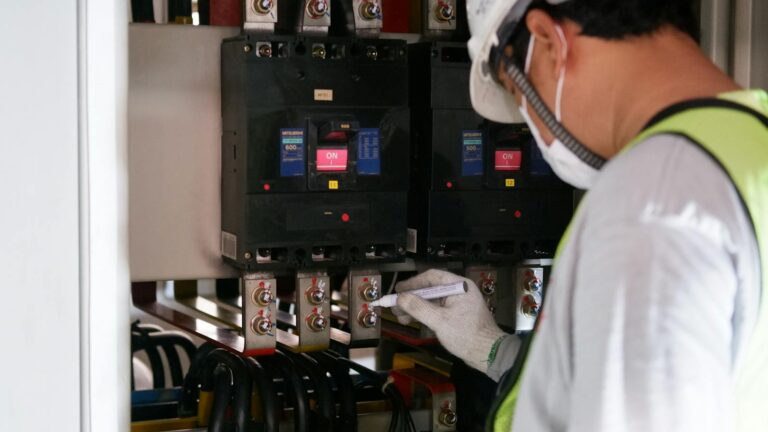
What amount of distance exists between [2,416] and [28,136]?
378mm

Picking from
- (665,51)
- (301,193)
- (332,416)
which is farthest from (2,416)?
(665,51)

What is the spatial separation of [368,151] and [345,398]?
548 mm

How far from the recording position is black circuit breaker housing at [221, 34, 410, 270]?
6.03ft

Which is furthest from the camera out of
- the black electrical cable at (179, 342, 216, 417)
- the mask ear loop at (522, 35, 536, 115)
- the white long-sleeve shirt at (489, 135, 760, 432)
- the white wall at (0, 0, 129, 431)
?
the black electrical cable at (179, 342, 216, 417)

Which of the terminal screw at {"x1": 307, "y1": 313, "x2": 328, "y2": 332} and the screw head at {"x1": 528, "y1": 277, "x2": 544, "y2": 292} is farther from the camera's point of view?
the screw head at {"x1": 528, "y1": 277, "x2": 544, "y2": 292}

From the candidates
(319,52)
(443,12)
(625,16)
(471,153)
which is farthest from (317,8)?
(625,16)

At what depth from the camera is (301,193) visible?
1.87m

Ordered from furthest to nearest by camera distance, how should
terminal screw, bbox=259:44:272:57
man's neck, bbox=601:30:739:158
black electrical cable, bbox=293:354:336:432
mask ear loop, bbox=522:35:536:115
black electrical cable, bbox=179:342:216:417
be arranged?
black electrical cable, bbox=179:342:216:417 < black electrical cable, bbox=293:354:336:432 < terminal screw, bbox=259:44:272:57 < mask ear loop, bbox=522:35:536:115 < man's neck, bbox=601:30:739:158

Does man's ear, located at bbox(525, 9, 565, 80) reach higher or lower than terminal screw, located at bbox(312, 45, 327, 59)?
lower

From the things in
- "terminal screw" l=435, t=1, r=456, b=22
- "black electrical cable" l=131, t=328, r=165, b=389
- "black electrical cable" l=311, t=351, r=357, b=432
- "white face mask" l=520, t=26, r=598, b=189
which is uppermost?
"terminal screw" l=435, t=1, r=456, b=22

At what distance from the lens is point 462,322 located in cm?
186

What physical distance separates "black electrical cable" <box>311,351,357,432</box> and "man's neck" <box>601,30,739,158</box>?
113 centimetres

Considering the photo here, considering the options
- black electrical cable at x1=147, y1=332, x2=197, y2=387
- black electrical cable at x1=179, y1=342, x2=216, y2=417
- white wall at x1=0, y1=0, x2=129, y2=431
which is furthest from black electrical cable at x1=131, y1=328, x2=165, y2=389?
white wall at x1=0, y1=0, x2=129, y2=431

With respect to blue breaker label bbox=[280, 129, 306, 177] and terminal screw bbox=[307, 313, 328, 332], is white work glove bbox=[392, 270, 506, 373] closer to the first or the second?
terminal screw bbox=[307, 313, 328, 332]
